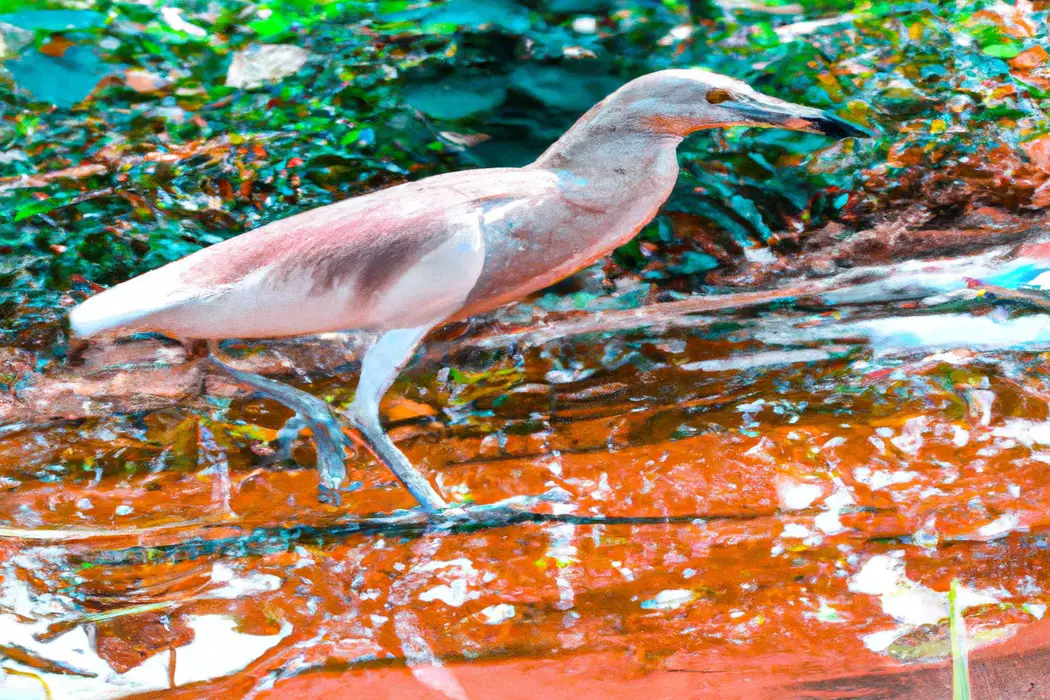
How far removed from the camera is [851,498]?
177cm

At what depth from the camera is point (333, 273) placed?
1910 mm

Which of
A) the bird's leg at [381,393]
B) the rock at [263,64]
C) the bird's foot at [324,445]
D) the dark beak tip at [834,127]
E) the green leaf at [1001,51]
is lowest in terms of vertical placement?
the bird's foot at [324,445]

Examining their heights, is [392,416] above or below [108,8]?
below

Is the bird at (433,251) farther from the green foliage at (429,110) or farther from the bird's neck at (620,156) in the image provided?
the green foliage at (429,110)

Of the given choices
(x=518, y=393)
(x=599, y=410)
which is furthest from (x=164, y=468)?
(x=599, y=410)

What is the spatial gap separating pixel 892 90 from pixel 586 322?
3.86 feet

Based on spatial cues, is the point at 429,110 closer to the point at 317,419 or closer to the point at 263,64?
the point at 263,64

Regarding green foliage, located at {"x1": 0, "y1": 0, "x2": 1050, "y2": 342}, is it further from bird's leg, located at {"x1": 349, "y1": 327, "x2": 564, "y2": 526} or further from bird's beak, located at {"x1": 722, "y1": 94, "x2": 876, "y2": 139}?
bird's leg, located at {"x1": 349, "y1": 327, "x2": 564, "y2": 526}

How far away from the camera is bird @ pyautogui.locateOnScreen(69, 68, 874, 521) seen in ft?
6.20

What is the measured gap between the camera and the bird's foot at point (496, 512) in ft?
6.02

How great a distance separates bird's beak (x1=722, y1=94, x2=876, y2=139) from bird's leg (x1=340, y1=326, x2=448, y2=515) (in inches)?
29.7

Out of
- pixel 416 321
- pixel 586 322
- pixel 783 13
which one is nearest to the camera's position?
pixel 416 321

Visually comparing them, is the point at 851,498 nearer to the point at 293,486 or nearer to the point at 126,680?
the point at 293,486

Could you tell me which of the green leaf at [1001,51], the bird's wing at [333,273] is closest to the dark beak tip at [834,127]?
the bird's wing at [333,273]
